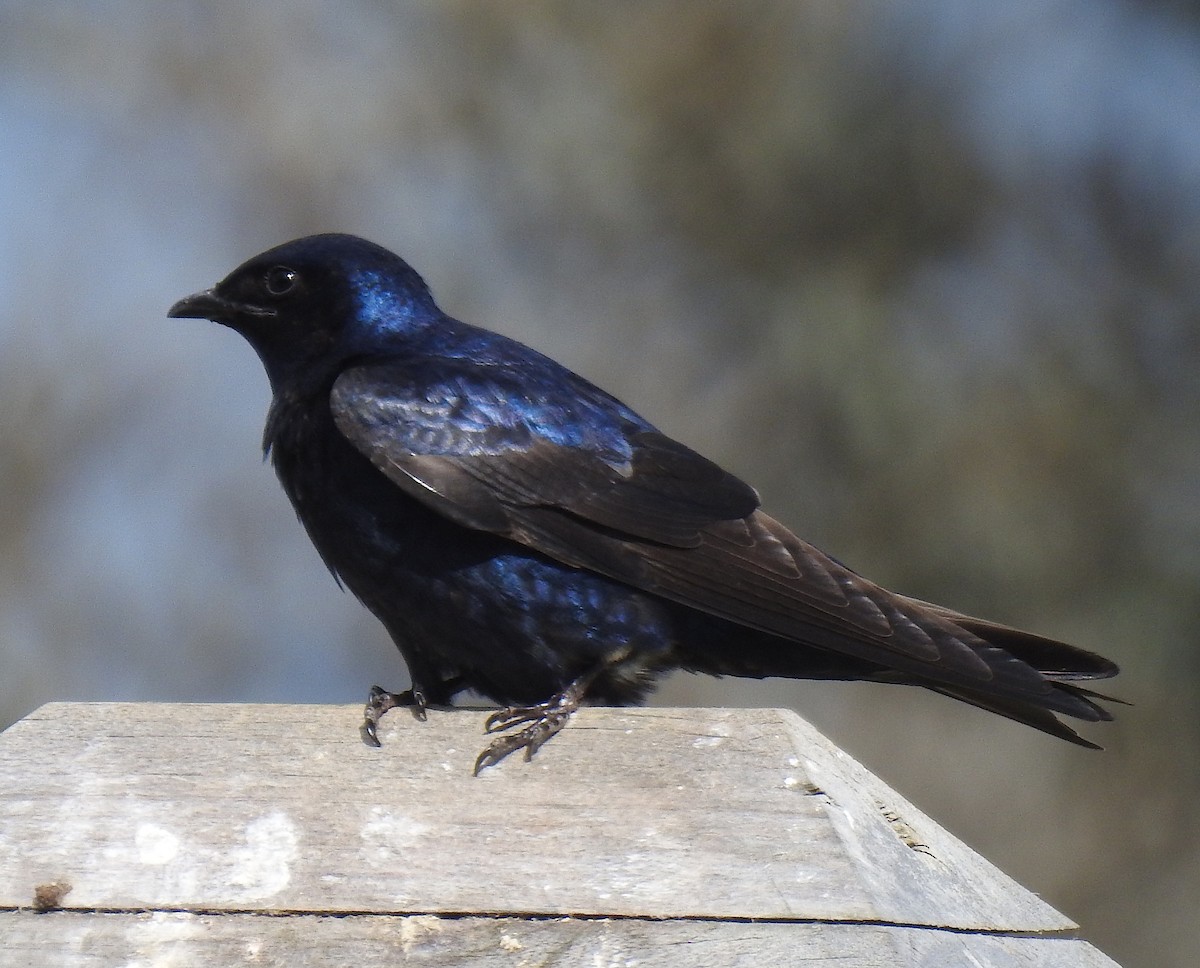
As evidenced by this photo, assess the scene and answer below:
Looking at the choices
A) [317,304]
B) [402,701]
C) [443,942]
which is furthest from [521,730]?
[317,304]

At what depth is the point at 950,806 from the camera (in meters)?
5.64

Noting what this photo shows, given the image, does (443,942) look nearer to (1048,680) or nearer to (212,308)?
(1048,680)

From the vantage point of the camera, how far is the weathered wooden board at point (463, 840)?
174cm

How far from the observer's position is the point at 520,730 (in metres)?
1.99

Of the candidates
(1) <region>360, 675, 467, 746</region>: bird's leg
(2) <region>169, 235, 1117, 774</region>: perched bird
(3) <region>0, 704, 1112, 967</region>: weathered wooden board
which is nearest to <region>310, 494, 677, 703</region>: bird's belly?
(2) <region>169, 235, 1117, 774</region>: perched bird

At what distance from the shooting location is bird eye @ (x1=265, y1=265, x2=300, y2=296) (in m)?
3.30

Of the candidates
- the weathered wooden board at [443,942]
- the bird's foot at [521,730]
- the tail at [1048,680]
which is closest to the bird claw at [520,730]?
the bird's foot at [521,730]

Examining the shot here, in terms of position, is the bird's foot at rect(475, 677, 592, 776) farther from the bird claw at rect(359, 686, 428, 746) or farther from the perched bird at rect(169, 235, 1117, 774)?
the perched bird at rect(169, 235, 1117, 774)

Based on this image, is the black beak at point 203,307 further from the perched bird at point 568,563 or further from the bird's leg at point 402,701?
the bird's leg at point 402,701

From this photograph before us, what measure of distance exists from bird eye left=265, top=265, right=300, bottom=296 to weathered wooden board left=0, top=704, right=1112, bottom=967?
144cm

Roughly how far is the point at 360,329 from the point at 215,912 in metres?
1.61

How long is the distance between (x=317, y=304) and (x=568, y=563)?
88 cm

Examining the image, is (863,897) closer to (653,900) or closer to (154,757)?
(653,900)

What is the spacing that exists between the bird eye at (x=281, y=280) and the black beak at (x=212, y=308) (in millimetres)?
45
